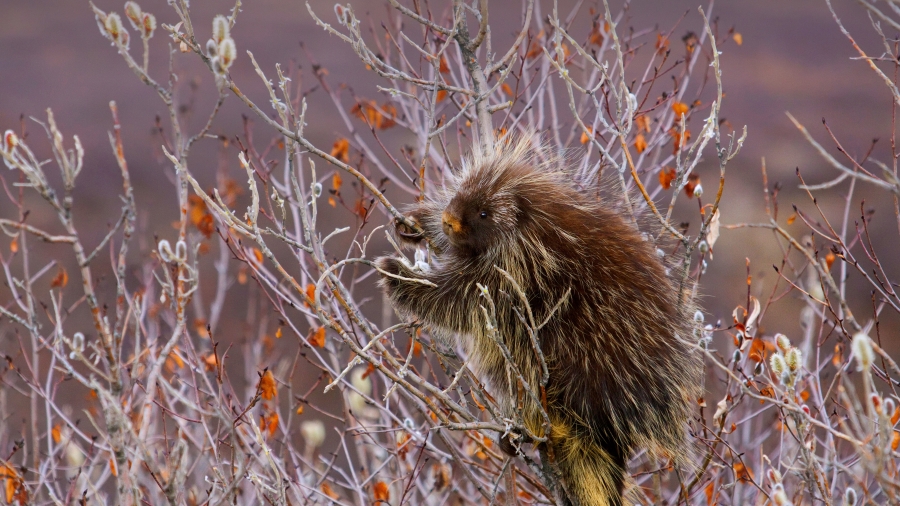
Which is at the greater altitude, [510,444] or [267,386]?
[510,444]

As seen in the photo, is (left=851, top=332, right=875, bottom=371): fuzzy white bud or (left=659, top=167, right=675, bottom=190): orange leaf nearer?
(left=851, top=332, right=875, bottom=371): fuzzy white bud

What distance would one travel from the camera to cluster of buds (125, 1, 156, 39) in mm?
1881

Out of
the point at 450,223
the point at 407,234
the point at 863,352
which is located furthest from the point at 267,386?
the point at 863,352

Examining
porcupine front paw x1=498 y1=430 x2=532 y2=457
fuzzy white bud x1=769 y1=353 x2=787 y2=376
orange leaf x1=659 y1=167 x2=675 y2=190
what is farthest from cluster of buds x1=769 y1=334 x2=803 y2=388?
orange leaf x1=659 y1=167 x2=675 y2=190

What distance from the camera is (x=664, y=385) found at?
7.95ft

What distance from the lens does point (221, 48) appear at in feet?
5.09

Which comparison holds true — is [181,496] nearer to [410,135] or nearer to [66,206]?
[66,206]

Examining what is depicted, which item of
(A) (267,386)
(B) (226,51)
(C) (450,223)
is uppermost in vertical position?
(B) (226,51)

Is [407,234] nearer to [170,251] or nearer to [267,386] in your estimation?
[267,386]

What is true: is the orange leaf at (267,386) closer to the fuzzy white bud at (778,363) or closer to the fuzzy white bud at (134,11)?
the fuzzy white bud at (134,11)

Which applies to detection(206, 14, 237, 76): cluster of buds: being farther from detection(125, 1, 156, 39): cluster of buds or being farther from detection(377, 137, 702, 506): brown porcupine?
detection(377, 137, 702, 506): brown porcupine

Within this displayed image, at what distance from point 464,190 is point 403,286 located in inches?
16.7

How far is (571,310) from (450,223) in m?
0.49

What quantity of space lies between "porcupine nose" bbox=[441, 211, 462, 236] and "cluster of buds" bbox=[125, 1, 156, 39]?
1038 mm
